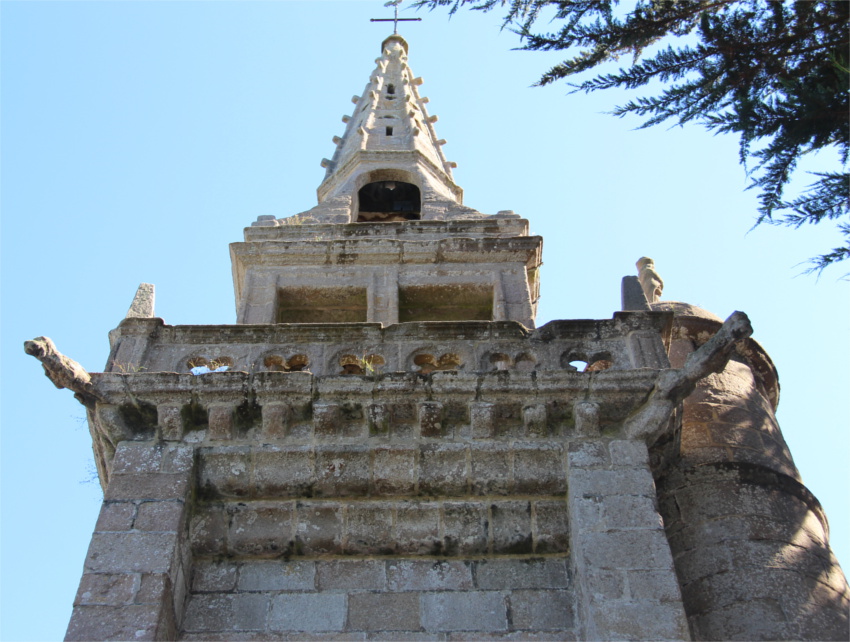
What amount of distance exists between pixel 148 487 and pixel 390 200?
26.8 feet

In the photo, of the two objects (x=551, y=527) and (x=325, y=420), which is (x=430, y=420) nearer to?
(x=325, y=420)

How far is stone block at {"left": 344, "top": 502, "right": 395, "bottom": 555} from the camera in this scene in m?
7.81

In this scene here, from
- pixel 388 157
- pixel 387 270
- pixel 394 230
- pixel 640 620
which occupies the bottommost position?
pixel 640 620

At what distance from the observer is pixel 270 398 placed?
8.23 m

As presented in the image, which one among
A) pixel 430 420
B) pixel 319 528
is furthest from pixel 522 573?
pixel 319 528

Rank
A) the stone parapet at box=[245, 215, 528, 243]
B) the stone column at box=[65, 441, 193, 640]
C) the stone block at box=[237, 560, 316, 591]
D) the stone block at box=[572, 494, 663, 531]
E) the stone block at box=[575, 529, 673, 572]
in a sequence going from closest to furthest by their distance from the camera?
the stone column at box=[65, 441, 193, 640] → the stone block at box=[575, 529, 673, 572] → the stone block at box=[572, 494, 663, 531] → the stone block at box=[237, 560, 316, 591] → the stone parapet at box=[245, 215, 528, 243]

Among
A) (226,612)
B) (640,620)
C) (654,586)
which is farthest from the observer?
(226,612)

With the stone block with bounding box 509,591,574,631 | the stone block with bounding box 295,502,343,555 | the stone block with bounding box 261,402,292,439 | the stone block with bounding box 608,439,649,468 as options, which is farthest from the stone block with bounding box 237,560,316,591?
the stone block with bounding box 608,439,649,468

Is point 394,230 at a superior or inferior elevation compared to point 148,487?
superior

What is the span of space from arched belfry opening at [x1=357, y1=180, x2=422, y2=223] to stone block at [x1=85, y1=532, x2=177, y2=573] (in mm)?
8116

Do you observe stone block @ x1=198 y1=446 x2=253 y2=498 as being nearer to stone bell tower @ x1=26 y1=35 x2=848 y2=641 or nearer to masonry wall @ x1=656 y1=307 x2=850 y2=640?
stone bell tower @ x1=26 y1=35 x2=848 y2=641

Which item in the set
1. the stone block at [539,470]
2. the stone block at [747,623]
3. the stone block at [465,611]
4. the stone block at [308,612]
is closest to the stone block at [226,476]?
the stone block at [308,612]

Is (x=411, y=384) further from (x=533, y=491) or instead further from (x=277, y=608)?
(x=277, y=608)

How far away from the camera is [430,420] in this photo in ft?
26.8
